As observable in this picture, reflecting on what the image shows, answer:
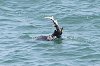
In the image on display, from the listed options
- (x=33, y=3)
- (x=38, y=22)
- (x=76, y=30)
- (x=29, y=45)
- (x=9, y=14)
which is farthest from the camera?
(x=33, y=3)

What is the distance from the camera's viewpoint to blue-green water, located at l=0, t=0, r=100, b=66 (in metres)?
20.2

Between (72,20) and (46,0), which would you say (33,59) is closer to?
(72,20)

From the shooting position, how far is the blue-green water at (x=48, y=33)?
66.2 feet

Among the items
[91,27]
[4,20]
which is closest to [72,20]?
[91,27]

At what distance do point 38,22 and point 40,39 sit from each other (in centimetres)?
340

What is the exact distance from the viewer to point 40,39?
22672 millimetres

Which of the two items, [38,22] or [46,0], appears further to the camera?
[46,0]

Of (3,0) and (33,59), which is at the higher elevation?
(3,0)

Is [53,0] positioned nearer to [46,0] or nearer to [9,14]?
[46,0]

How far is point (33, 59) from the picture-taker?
20078 millimetres

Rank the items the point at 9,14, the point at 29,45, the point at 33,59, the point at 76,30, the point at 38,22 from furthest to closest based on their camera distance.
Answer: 1. the point at 9,14
2. the point at 38,22
3. the point at 76,30
4. the point at 29,45
5. the point at 33,59

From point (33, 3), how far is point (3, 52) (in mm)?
9380

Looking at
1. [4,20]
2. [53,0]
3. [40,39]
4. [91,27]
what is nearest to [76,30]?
[91,27]

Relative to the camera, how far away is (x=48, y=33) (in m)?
24.0
